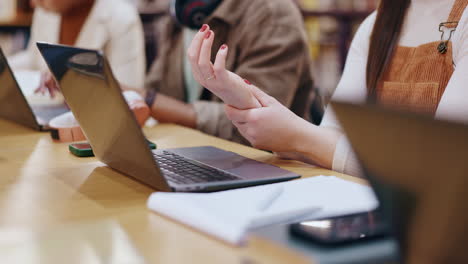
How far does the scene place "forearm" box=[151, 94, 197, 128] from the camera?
1536mm

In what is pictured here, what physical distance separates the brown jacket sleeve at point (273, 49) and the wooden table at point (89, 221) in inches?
23.7

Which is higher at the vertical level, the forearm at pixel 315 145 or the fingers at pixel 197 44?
the fingers at pixel 197 44

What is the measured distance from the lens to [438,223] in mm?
424

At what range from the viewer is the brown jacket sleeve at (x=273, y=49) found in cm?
168

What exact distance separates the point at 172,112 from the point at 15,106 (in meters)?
0.40

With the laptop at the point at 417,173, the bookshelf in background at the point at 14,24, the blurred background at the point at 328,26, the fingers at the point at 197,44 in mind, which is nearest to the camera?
the laptop at the point at 417,173

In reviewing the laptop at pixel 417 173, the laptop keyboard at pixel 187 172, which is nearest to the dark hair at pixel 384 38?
the laptop keyboard at pixel 187 172

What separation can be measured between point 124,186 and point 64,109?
85cm

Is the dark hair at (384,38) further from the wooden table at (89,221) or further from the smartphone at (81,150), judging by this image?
the smartphone at (81,150)

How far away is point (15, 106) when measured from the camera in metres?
1.44

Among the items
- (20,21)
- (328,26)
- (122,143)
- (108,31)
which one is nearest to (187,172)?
(122,143)

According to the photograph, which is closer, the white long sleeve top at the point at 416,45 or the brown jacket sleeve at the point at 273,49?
the white long sleeve top at the point at 416,45

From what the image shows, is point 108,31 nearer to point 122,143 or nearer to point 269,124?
point 269,124

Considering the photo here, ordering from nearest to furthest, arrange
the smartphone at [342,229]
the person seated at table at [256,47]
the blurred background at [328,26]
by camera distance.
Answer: the smartphone at [342,229] < the person seated at table at [256,47] < the blurred background at [328,26]
